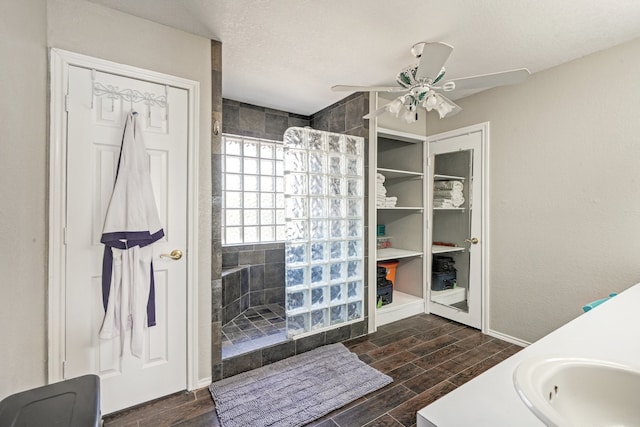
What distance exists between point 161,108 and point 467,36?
7.10 feet

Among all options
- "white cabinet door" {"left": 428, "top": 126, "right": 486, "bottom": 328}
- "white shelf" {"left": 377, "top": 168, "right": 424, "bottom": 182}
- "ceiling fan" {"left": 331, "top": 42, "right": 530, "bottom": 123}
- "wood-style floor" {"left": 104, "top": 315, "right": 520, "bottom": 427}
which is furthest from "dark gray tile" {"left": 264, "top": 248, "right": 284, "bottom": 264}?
"ceiling fan" {"left": 331, "top": 42, "right": 530, "bottom": 123}

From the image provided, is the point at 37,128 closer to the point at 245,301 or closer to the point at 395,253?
the point at 245,301

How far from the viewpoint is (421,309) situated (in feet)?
11.1

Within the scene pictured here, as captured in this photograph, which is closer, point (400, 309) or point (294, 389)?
point (294, 389)

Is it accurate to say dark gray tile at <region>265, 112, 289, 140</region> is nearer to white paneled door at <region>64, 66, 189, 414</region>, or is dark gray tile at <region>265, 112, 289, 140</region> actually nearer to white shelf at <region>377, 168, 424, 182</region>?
white shelf at <region>377, 168, 424, 182</region>

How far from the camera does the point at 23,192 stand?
52.1 inches

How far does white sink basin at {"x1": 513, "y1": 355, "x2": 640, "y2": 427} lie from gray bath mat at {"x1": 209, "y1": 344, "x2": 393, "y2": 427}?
4.60ft

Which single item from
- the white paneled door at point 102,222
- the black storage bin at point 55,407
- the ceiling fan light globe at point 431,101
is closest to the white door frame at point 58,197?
the white paneled door at point 102,222

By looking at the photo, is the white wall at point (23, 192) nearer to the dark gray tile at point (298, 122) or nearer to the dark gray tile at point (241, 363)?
the dark gray tile at point (241, 363)

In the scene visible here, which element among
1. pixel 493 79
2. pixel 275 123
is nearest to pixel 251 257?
pixel 275 123

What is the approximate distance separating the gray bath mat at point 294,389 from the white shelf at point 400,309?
0.77 meters

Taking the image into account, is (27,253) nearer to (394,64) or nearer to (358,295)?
(358,295)

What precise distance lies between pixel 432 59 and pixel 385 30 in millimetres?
532

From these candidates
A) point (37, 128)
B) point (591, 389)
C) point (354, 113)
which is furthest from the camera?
point (354, 113)
